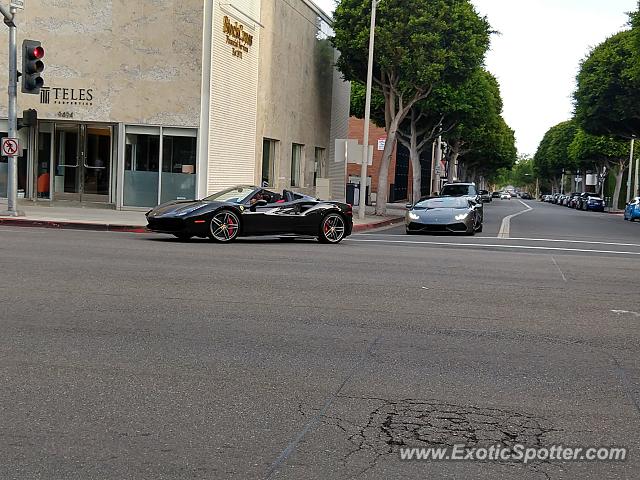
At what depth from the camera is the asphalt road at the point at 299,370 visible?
15.1ft

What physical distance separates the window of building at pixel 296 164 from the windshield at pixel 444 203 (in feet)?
38.7

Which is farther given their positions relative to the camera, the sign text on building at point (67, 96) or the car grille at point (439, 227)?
the sign text on building at point (67, 96)

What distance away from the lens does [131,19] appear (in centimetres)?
2698

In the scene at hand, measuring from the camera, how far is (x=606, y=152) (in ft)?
252

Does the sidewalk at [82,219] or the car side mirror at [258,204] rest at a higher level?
the car side mirror at [258,204]

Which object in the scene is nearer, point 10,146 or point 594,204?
point 10,146

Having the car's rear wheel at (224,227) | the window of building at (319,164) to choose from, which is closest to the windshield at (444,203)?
the car's rear wheel at (224,227)

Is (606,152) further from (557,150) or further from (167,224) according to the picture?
(167,224)

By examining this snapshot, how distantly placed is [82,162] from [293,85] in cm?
1067

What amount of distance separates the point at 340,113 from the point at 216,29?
17.3m

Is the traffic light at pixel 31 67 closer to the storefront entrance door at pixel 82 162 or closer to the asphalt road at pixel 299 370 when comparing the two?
the storefront entrance door at pixel 82 162

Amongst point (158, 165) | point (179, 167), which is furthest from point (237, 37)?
point (158, 165)

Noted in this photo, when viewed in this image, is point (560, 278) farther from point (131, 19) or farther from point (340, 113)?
point (340, 113)

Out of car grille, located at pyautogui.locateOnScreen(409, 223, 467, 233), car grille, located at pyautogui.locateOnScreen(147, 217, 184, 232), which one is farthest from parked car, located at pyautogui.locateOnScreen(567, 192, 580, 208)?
car grille, located at pyautogui.locateOnScreen(147, 217, 184, 232)
